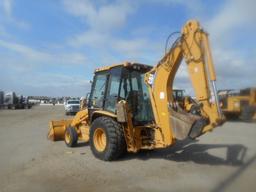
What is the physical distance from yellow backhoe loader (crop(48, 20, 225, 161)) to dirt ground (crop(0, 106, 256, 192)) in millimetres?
638

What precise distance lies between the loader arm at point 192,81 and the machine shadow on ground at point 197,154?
138 cm

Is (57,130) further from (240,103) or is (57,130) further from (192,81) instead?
(240,103)

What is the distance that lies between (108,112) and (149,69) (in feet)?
5.99

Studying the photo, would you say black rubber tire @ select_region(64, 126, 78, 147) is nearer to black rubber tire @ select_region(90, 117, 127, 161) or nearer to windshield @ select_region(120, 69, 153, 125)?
black rubber tire @ select_region(90, 117, 127, 161)

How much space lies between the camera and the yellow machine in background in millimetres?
22453

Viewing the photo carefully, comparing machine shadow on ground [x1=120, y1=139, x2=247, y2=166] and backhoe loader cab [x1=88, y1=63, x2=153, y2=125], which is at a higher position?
backhoe loader cab [x1=88, y1=63, x2=153, y2=125]

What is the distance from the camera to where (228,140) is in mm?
13227

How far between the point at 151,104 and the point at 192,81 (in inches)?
65.5

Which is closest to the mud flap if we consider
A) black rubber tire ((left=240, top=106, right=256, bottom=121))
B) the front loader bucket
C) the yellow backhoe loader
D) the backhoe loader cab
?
the yellow backhoe loader

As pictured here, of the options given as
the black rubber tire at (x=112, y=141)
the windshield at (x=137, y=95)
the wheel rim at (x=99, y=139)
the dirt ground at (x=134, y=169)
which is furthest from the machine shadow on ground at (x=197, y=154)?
the windshield at (x=137, y=95)

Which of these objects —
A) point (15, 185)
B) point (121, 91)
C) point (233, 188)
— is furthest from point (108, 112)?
point (233, 188)

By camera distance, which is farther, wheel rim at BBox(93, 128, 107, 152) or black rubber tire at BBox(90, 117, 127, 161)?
wheel rim at BBox(93, 128, 107, 152)

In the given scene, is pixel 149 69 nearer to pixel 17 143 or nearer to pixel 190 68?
pixel 190 68

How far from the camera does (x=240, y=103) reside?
22938 millimetres
